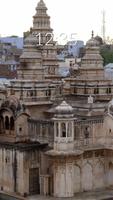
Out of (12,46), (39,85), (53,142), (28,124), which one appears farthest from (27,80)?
(12,46)

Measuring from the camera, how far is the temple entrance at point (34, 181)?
29.3 meters

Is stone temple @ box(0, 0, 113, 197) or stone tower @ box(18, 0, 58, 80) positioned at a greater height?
stone tower @ box(18, 0, 58, 80)

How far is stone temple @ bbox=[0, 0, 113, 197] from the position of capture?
28.5 m

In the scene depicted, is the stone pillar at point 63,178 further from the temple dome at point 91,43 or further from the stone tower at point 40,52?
the temple dome at point 91,43

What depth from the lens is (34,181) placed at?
2948 centimetres

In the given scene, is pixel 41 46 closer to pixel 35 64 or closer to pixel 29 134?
pixel 35 64

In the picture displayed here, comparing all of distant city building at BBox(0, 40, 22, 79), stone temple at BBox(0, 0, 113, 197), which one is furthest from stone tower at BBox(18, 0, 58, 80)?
distant city building at BBox(0, 40, 22, 79)

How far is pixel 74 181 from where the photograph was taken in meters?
29.3

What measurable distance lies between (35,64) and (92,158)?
635cm

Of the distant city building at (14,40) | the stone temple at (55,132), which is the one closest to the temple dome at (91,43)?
the stone temple at (55,132)

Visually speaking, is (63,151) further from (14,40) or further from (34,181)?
(14,40)

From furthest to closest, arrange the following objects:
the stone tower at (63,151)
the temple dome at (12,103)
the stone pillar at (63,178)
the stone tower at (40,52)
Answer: the stone tower at (40,52) < the temple dome at (12,103) < the stone pillar at (63,178) < the stone tower at (63,151)

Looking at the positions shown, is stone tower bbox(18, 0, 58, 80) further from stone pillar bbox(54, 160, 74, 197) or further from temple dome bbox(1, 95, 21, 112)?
stone pillar bbox(54, 160, 74, 197)

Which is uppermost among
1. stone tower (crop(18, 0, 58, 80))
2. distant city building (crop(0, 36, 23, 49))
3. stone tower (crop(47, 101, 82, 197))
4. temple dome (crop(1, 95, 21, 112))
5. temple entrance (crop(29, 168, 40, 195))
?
distant city building (crop(0, 36, 23, 49))
